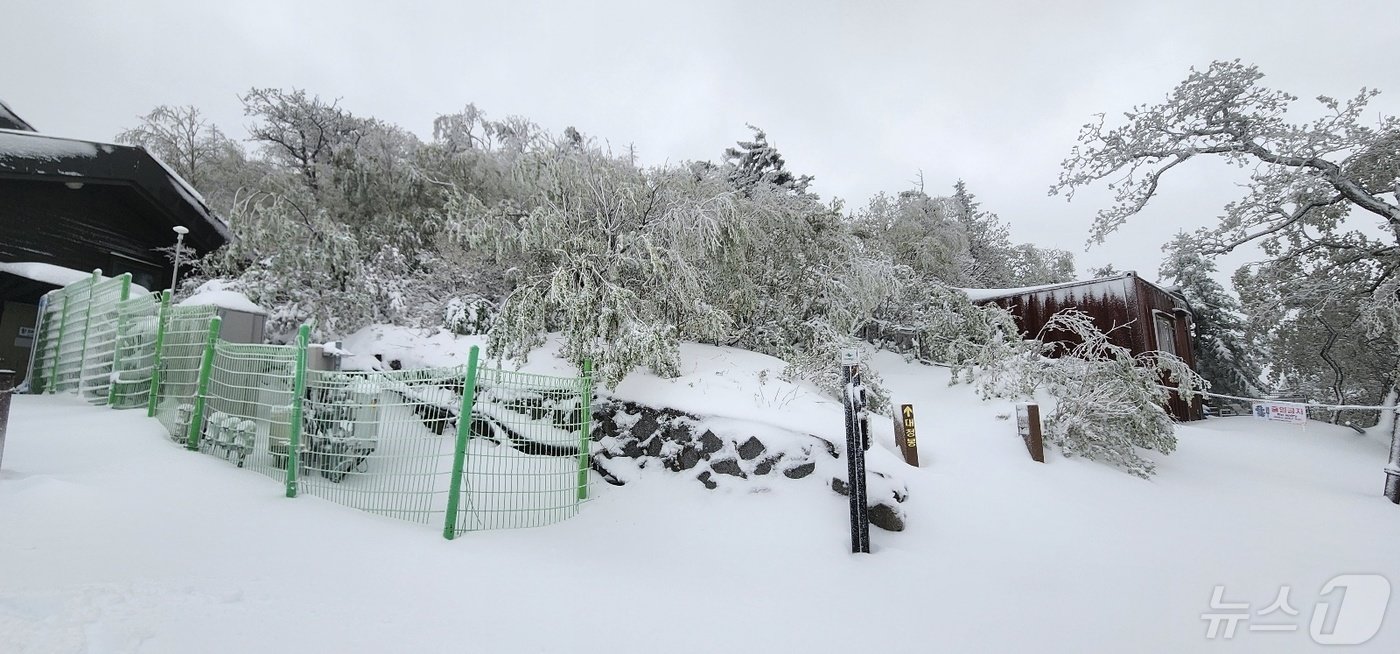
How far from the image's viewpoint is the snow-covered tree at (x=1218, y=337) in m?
17.8

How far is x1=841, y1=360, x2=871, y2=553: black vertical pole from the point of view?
4082 millimetres

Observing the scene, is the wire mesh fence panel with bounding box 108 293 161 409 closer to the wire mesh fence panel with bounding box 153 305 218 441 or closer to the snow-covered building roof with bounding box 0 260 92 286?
the wire mesh fence panel with bounding box 153 305 218 441

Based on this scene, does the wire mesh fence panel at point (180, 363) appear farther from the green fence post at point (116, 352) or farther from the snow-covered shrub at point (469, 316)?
the snow-covered shrub at point (469, 316)

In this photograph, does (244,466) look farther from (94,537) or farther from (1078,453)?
(1078,453)

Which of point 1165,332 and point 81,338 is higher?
point 1165,332

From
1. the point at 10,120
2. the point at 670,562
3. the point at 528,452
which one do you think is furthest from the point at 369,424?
the point at 10,120

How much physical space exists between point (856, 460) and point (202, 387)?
5.27m

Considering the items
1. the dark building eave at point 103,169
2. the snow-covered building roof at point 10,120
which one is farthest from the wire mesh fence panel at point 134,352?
the snow-covered building roof at point 10,120

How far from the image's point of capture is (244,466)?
4348 millimetres

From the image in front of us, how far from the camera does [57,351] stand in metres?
7.31

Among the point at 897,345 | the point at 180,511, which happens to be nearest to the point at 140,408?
the point at 180,511

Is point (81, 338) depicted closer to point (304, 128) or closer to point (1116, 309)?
point (304, 128)

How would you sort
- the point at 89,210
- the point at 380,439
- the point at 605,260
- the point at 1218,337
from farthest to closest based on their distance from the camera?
the point at 1218,337 < the point at 89,210 < the point at 605,260 < the point at 380,439

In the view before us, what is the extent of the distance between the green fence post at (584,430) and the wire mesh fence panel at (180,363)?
315cm
